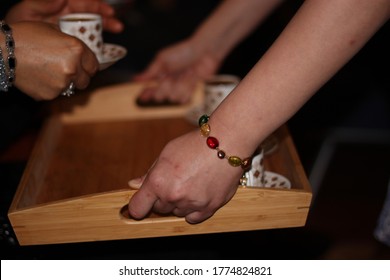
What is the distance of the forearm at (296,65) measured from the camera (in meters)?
0.68

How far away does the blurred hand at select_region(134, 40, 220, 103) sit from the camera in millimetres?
1329

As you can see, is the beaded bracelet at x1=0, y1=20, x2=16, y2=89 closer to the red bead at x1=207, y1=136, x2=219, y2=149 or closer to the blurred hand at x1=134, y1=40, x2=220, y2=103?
the red bead at x1=207, y1=136, x2=219, y2=149

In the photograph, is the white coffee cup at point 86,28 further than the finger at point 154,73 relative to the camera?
No

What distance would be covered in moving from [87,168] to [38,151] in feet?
0.35

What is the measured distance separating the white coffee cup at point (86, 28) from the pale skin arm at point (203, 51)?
0.27 meters

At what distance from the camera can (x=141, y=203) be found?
767 mm

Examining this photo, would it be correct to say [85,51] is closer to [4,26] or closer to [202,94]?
[4,26]

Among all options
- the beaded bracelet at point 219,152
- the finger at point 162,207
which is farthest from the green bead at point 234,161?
the finger at point 162,207

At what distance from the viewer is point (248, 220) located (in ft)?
2.65

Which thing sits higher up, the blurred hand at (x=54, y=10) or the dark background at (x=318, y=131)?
the blurred hand at (x=54, y=10)

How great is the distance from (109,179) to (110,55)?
0.29 metres

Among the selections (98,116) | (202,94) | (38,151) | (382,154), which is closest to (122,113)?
(98,116)

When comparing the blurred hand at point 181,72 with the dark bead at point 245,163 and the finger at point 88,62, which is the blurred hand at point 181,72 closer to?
the finger at point 88,62

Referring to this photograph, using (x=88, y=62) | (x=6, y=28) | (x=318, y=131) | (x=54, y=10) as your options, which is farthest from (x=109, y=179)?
(x=318, y=131)
